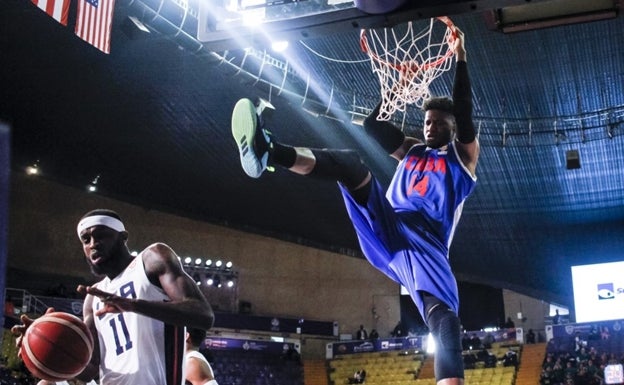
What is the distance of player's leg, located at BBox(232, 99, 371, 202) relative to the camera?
12.0 ft

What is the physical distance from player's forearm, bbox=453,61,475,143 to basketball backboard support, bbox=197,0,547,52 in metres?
0.47

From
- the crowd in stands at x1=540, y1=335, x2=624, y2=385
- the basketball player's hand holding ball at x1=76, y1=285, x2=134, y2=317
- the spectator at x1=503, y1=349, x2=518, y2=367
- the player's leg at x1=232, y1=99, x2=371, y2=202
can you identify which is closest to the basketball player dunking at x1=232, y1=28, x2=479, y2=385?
the player's leg at x1=232, y1=99, x2=371, y2=202

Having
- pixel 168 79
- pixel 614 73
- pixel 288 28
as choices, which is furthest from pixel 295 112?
pixel 288 28

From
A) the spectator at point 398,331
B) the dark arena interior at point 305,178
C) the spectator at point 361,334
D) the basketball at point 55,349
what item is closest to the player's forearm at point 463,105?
the dark arena interior at point 305,178

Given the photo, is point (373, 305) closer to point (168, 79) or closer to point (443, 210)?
point (168, 79)

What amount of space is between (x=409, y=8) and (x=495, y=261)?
21.1 m

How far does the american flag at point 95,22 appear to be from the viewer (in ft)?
29.6

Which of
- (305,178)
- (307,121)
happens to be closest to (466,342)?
(305,178)

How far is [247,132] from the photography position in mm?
3688

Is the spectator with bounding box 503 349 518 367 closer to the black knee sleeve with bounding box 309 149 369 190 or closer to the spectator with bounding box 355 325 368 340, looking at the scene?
the spectator with bounding box 355 325 368 340

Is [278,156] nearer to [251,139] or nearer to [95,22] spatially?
[251,139]

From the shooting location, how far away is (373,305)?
90.0ft

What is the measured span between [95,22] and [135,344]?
6.66 metres

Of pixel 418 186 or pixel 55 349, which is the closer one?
pixel 55 349
